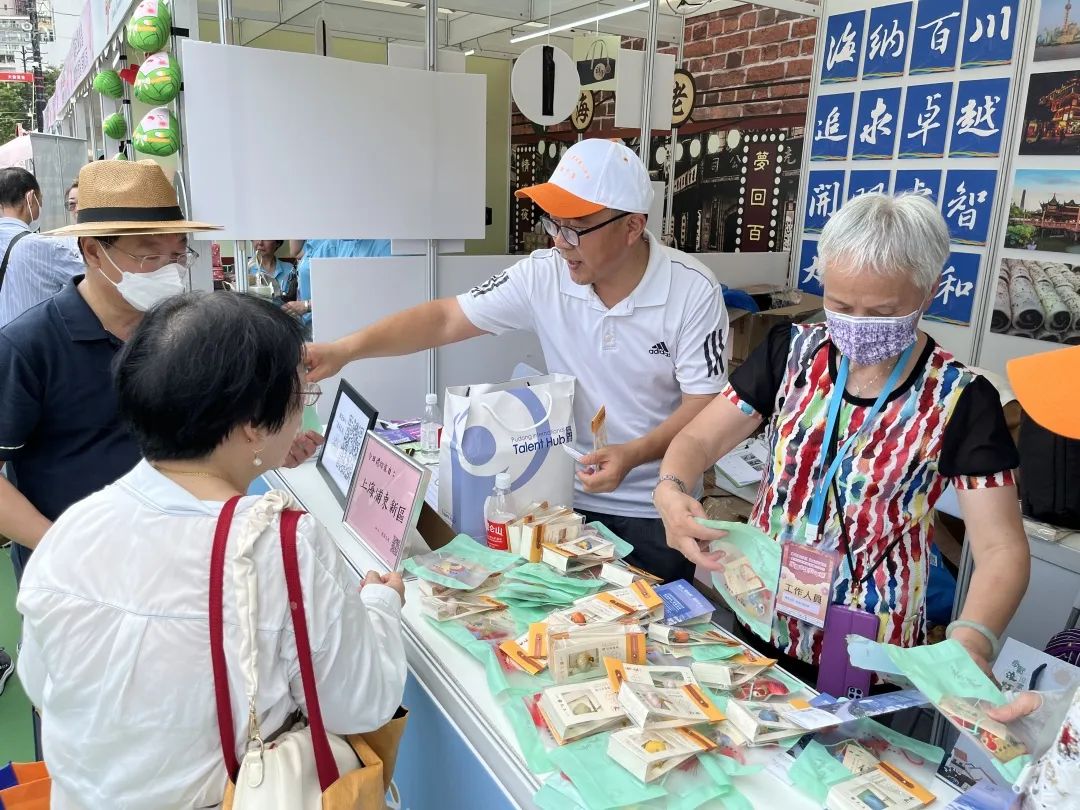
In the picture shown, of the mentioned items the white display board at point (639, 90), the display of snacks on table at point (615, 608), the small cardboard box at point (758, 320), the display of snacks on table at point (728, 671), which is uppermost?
the white display board at point (639, 90)

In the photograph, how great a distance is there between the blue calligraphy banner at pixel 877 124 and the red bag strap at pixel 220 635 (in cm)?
358

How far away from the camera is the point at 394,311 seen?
3.56m

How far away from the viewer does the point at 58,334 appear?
1.67 meters

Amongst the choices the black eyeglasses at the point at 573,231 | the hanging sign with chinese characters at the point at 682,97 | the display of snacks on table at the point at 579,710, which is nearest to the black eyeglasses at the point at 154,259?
the black eyeglasses at the point at 573,231

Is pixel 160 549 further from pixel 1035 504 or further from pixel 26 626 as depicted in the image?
pixel 1035 504

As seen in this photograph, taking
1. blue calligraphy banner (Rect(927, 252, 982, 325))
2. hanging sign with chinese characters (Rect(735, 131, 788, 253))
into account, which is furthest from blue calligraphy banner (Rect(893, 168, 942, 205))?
hanging sign with chinese characters (Rect(735, 131, 788, 253))

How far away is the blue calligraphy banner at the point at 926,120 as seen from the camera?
3318 millimetres

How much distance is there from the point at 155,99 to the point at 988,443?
2.95m

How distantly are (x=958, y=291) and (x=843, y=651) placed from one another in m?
2.50

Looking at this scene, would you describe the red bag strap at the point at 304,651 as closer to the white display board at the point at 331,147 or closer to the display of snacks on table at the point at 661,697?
the display of snacks on table at the point at 661,697

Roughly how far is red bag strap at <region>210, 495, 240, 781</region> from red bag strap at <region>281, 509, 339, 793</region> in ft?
0.23

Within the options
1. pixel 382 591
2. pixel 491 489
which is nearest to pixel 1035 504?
pixel 491 489

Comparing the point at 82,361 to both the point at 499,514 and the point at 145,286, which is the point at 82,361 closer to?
the point at 145,286

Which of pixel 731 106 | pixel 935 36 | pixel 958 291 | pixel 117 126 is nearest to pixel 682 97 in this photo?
pixel 731 106
